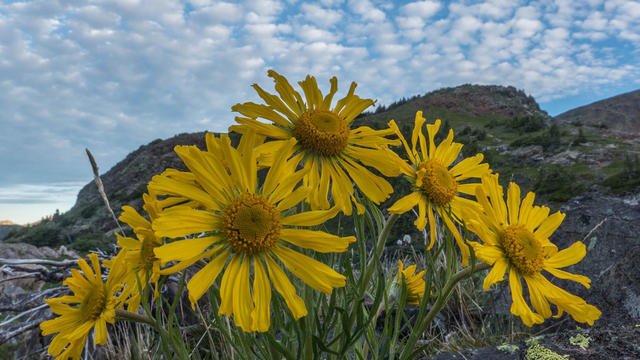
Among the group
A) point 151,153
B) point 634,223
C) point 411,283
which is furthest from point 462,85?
point 411,283

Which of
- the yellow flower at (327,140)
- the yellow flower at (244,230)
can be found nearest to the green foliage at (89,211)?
the yellow flower at (327,140)

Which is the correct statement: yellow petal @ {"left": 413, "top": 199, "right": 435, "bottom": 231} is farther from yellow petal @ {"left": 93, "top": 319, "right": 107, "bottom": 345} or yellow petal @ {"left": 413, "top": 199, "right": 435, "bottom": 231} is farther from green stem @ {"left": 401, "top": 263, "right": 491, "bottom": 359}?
yellow petal @ {"left": 93, "top": 319, "right": 107, "bottom": 345}

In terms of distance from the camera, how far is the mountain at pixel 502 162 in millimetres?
6203

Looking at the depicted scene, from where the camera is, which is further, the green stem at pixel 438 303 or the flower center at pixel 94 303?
the flower center at pixel 94 303

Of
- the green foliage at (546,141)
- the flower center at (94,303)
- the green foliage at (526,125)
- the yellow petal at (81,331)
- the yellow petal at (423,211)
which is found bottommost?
the yellow petal at (81,331)

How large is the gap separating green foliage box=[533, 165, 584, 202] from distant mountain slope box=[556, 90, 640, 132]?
32.2 metres

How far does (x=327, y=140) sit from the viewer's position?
4.13ft

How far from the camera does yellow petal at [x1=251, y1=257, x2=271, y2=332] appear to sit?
2.78ft

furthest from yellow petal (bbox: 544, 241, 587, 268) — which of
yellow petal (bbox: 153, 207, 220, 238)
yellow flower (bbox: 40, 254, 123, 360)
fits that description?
yellow flower (bbox: 40, 254, 123, 360)

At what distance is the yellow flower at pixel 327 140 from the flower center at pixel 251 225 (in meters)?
0.20

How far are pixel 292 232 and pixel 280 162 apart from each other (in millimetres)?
199

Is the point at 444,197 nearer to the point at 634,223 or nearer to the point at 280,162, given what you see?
the point at 280,162

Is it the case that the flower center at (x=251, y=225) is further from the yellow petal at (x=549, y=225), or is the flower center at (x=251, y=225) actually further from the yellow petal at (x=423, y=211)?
the yellow petal at (x=549, y=225)

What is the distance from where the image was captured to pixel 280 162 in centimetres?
103
